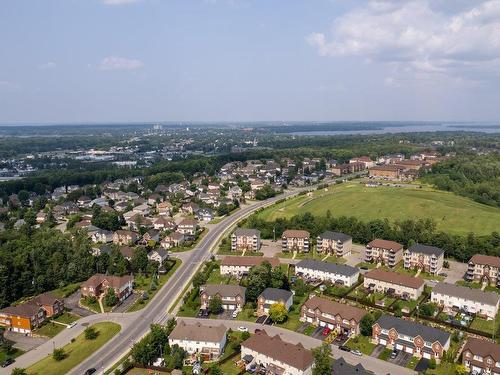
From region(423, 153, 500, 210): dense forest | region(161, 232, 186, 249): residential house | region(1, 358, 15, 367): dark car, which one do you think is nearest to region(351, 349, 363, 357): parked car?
region(1, 358, 15, 367): dark car

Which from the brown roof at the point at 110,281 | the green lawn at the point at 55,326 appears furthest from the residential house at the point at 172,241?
the green lawn at the point at 55,326

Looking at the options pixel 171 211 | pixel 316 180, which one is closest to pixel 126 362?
pixel 171 211

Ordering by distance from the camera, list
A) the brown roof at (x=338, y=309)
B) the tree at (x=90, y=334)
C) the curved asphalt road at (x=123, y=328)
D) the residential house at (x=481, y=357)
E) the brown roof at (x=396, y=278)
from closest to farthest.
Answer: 1. the residential house at (x=481, y=357)
2. the curved asphalt road at (x=123, y=328)
3. the tree at (x=90, y=334)
4. the brown roof at (x=338, y=309)
5. the brown roof at (x=396, y=278)

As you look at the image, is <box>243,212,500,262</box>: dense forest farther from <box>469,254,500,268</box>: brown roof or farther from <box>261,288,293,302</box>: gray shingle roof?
<box>261,288,293,302</box>: gray shingle roof

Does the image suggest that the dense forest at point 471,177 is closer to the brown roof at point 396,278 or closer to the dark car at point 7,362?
the brown roof at point 396,278

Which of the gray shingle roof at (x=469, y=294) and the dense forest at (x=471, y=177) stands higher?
the dense forest at (x=471, y=177)
